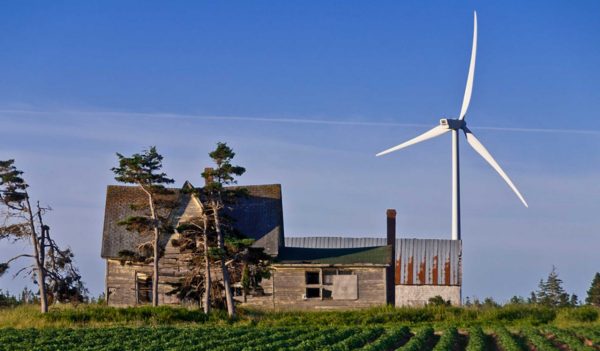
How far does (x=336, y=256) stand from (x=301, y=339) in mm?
16233

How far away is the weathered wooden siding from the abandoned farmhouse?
4cm

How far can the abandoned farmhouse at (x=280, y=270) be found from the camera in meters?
46.0

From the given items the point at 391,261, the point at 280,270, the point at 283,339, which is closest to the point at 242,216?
the point at 280,270

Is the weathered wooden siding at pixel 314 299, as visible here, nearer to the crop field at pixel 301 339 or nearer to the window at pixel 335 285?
the window at pixel 335 285

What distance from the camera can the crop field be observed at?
1105 inches

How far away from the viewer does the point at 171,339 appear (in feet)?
98.3

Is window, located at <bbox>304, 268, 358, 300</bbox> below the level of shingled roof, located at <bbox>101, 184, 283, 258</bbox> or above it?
below

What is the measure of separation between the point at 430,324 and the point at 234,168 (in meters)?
9.17

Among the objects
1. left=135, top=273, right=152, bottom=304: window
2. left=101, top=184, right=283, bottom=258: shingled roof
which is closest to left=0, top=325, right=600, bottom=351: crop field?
left=101, top=184, right=283, bottom=258: shingled roof

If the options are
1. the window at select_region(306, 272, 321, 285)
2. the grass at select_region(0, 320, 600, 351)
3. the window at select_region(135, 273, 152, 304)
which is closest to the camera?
the grass at select_region(0, 320, 600, 351)

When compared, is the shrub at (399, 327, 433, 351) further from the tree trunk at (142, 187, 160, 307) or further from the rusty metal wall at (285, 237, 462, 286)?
the rusty metal wall at (285, 237, 462, 286)

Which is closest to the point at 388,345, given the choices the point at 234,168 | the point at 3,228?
the point at 234,168

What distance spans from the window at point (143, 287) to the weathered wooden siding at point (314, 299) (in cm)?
534

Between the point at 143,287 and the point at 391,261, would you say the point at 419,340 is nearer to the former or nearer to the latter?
the point at 391,261
